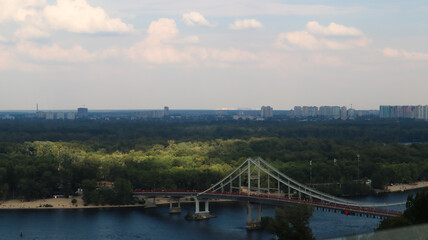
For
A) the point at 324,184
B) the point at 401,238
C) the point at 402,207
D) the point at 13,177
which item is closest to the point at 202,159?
the point at 324,184

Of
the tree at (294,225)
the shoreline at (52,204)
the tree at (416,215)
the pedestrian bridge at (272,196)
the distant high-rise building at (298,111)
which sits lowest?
the shoreline at (52,204)

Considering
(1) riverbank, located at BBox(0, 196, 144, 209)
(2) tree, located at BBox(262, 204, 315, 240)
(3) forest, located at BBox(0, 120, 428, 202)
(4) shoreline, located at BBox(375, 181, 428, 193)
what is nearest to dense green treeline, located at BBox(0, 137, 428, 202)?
(3) forest, located at BBox(0, 120, 428, 202)

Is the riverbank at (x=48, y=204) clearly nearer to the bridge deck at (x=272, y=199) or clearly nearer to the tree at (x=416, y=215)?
the bridge deck at (x=272, y=199)

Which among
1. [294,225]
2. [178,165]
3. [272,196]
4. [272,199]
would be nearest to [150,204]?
[272,196]

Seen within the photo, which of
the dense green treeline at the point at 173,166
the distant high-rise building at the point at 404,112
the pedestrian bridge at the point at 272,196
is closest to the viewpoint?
the pedestrian bridge at the point at 272,196

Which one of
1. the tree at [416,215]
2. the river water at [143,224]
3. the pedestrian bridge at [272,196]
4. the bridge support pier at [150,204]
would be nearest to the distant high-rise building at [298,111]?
the pedestrian bridge at [272,196]

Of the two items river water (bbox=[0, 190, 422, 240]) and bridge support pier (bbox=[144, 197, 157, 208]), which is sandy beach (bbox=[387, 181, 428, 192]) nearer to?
river water (bbox=[0, 190, 422, 240])

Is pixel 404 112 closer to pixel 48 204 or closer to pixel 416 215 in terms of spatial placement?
pixel 48 204

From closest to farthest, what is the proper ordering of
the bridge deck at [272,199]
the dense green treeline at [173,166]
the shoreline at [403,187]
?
the bridge deck at [272,199]
the dense green treeline at [173,166]
the shoreline at [403,187]
